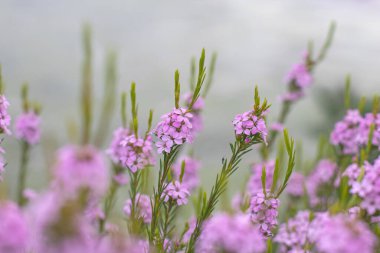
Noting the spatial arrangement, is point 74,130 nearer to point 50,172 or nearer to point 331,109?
point 50,172

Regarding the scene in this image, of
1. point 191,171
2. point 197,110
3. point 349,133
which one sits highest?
point 197,110

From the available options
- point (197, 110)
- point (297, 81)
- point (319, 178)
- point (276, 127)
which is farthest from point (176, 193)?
point (297, 81)

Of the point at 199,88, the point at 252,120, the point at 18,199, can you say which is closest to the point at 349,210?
the point at 252,120

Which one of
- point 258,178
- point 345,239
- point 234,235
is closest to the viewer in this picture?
point 345,239

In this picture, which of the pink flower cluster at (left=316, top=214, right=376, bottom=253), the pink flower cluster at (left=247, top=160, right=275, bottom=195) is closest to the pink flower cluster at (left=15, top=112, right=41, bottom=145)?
the pink flower cluster at (left=247, top=160, right=275, bottom=195)

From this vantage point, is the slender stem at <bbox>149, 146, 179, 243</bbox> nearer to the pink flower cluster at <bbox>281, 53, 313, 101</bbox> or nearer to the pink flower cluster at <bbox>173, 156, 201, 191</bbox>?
the pink flower cluster at <bbox>173, 156, 201, 191</bbox>

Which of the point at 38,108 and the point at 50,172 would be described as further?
the point at 38,108

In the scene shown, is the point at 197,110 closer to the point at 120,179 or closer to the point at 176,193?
the point at 120,179
